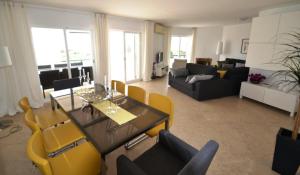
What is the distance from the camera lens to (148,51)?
241 inches

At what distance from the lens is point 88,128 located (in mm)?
1553

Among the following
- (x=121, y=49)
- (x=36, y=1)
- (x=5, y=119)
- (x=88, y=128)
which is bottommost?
(x=5, y=119)

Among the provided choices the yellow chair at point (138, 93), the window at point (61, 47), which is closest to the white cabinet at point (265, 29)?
the yellow chair at point (138, 93)

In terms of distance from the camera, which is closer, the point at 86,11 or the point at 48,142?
the point at 48,142

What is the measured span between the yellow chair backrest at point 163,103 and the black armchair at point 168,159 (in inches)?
16.3

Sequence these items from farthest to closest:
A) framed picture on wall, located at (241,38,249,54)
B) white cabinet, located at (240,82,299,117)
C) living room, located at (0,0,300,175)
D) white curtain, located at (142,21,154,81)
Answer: framed picture on wall, located at (241,38,249,54) < white curtain, located at (142,21,154,81) < white cabinet, located at (240,82,299,117) < living room, located at (0,0,300,175)

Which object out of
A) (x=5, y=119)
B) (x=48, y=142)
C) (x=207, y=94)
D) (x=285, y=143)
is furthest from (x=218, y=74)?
(x=5, y=119)

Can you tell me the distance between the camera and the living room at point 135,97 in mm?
1512

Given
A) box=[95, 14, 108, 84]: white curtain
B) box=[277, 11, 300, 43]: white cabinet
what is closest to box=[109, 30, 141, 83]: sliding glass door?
box=[95, 14, 108, 84]: white curtain

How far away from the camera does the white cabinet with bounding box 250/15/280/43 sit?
3.59 meters

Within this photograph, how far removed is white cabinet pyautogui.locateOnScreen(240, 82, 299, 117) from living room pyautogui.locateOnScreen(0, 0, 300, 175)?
0.02 meters

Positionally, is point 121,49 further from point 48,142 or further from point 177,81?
point 48,142

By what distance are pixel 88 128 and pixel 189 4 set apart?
3297 mm

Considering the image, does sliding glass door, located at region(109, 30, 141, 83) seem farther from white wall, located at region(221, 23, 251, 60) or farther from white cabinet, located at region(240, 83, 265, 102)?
white wall, located at region(221, 23, 251, 60)
